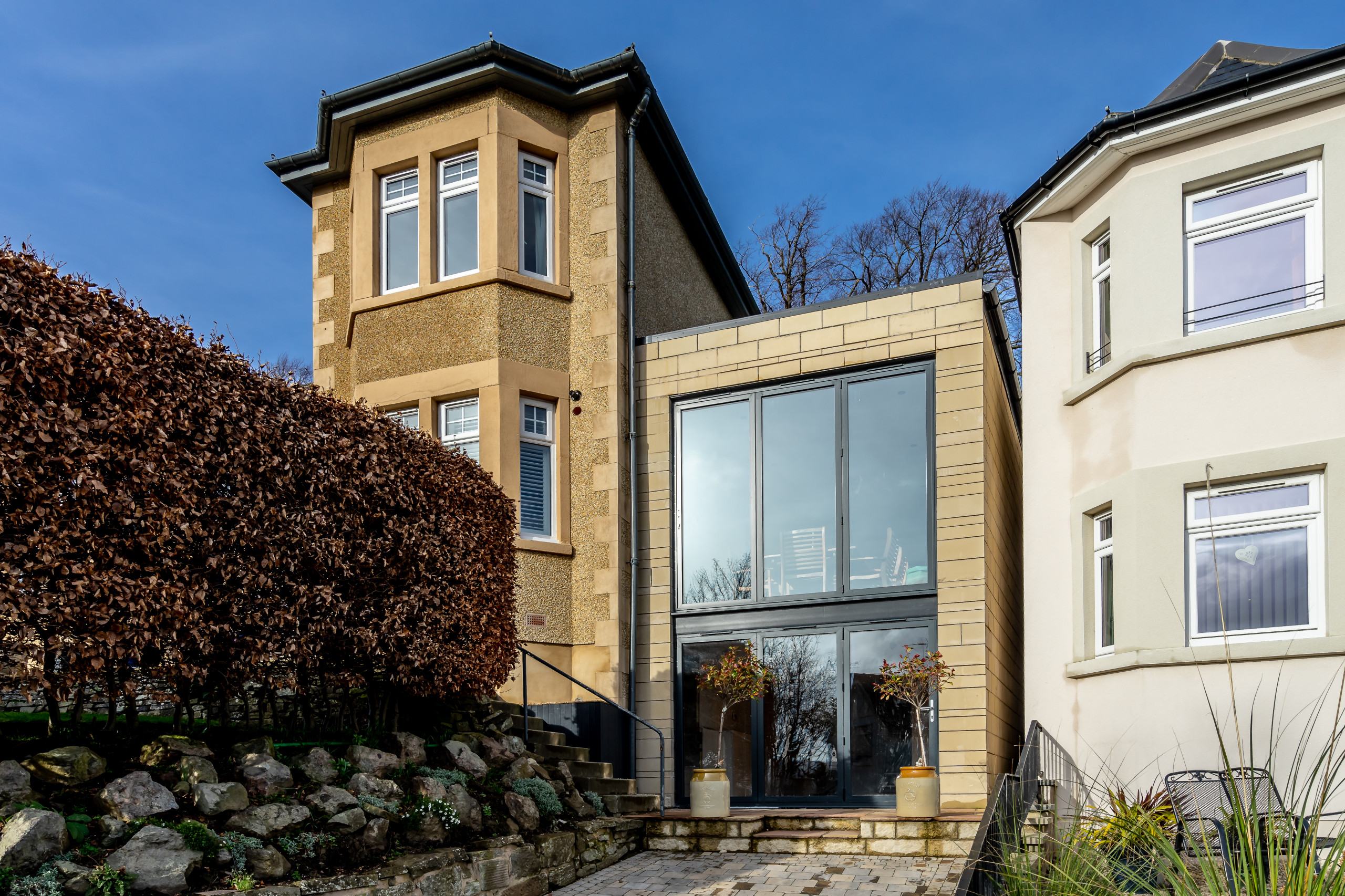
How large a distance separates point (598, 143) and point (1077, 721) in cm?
747

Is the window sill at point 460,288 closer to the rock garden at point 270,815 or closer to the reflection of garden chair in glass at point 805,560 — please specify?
the reflection of garden chair in glass at point 805,560

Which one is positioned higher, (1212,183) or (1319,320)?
(1212,183)

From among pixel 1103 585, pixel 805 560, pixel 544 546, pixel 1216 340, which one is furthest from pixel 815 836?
pixel 1216 340

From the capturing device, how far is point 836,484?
10.4m

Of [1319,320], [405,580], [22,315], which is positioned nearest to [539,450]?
[405,580]

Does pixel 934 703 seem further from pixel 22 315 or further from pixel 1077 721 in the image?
pixel 22 315

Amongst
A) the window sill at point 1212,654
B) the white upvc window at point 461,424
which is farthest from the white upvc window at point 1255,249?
the white upvc window at point 461,424

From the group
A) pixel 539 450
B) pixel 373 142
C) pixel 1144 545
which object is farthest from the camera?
pixel 373 142

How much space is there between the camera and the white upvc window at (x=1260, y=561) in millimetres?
7586

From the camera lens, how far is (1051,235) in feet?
32.5

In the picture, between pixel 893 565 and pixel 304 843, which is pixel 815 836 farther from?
pixel 304 843

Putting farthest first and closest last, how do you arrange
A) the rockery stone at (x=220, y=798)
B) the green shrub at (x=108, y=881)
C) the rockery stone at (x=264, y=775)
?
the rockery stone at (x=264, y=775), the rockery stone at (x=220, y=798), the green shrub at (x=108, y=881)

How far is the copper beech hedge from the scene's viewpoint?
5.42 metres

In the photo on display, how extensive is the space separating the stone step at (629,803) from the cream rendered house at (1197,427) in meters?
3.36
